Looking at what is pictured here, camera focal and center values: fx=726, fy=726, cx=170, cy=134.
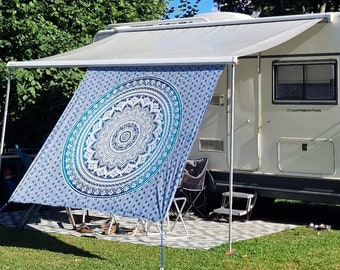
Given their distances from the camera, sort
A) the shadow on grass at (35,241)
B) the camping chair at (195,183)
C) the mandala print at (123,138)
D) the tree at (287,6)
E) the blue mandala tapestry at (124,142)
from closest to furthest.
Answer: the blue mandala tapestry at (124,142) → the mandala print at (123,138) → the shadow on grass at (35,241) → the camping chair at (195,183) → the tree at (287,6)

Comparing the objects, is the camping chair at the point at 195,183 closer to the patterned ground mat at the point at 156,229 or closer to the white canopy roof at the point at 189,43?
the patterned ground mat at the point at 156,229

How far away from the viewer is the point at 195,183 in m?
9.73

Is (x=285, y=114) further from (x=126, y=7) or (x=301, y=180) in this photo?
(x=126, y=7)

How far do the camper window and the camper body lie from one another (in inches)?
0.5

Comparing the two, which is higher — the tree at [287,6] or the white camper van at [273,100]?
the tree at [287,6]

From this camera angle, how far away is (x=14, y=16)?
10445 millimetres

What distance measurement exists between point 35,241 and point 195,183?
8.21 feet

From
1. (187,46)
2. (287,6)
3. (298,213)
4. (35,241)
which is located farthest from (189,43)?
(287,6)

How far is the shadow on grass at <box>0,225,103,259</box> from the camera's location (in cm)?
762

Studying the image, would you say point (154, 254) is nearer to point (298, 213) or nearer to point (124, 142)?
point (124, 142)

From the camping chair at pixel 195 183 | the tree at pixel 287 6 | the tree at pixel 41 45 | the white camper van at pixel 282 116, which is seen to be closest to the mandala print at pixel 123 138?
the white camper van at pixel 282 116

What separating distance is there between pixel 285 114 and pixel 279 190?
0.98m

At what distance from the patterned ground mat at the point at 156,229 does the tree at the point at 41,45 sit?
Answer: 5.62ft

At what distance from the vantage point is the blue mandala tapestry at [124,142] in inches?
270
